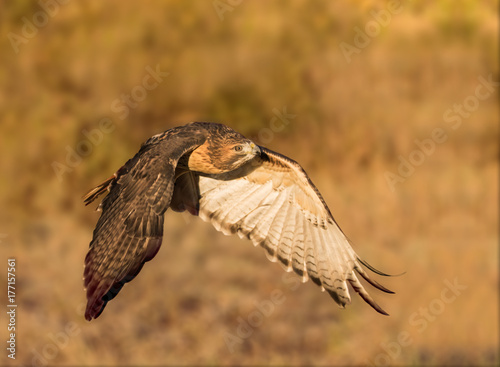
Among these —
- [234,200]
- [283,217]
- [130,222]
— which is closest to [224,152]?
[234,200]

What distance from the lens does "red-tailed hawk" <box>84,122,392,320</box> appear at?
5652mm

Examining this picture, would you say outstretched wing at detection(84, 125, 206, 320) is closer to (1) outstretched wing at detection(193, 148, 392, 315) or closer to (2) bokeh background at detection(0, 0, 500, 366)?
(1) outstretched wing at detection(193, 148, 392, 315)

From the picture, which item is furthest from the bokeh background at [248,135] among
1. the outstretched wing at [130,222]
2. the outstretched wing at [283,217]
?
the outstretched wing at [130,222]

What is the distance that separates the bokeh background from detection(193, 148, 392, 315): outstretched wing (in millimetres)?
9122

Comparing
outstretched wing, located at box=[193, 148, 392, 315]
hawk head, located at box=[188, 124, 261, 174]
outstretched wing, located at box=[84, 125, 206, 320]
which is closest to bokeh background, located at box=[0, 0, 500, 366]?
outstretched wing, located at box=[193, 148, 392, 315]

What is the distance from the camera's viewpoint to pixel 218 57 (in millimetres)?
16719

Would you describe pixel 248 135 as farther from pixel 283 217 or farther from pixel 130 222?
pixel 130 222

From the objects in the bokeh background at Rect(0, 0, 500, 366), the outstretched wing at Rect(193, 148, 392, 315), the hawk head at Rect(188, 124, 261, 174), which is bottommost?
the bokeh background at Rect(0, 0, 500, 366)

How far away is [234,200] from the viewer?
23.4 ft

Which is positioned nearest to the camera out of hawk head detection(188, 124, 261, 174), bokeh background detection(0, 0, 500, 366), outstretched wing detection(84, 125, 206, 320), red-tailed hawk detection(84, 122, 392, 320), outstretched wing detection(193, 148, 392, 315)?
outstretched wing detection(84, 125, 206, 320)

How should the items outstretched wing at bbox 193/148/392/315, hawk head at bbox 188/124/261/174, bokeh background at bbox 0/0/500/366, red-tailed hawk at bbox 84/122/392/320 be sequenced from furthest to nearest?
bokeh background at bbox 0/0/500/366 < outstretched wing at bbox 193/148/392/315 < hawk head at bbox 188/124/261/174 < red-tailed hawk at bbox 84/122/392/320

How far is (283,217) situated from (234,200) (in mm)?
424

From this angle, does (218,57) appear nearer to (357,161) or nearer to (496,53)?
(357,161)

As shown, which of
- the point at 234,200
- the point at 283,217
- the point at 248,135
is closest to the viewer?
the point at 283,217
